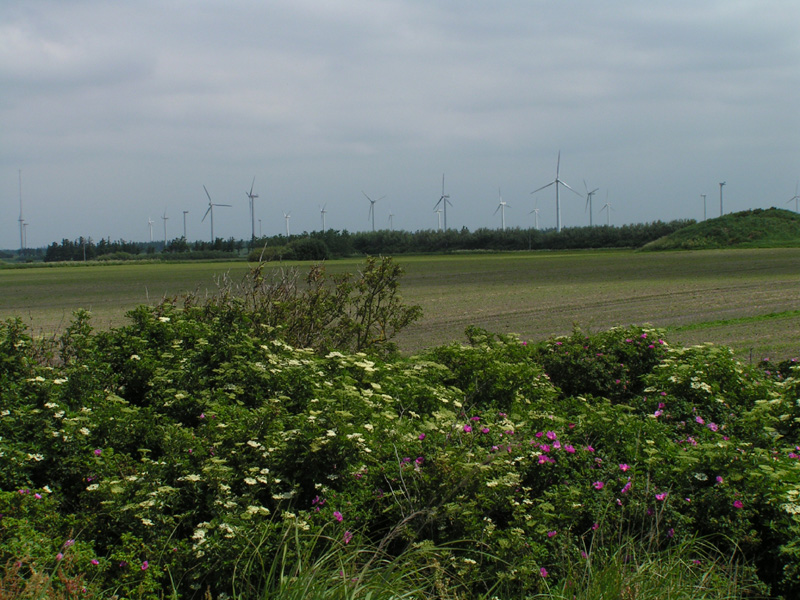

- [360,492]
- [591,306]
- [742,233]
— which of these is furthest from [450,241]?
[360,492]

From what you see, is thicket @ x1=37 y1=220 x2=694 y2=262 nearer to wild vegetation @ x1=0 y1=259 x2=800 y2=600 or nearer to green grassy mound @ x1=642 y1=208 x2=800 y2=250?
green grassy mound @ x1=642 y1=208 x2=800 y2=250

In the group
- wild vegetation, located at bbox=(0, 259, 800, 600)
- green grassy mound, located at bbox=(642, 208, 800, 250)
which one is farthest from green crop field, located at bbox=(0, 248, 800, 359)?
green grassy mound, located at bbox=(642, 208, 800, 250)

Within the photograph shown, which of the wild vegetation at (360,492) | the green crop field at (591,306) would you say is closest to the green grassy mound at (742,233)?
the green crop field at (591,306)

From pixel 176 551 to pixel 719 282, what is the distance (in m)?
39.6

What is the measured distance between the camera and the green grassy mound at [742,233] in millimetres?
113581

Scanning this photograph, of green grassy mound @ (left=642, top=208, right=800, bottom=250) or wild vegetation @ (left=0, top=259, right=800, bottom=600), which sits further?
green grassy mound @ (left=642, top=208, right=800, bottom=250)

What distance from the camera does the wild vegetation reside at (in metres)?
3.96

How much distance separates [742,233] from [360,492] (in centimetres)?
12789

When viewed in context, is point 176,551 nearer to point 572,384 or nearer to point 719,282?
point 572,384

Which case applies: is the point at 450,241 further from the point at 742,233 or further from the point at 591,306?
the point at 591,306

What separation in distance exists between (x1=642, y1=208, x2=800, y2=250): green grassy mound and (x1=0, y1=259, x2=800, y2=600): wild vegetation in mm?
113622

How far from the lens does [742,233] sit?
394 feet

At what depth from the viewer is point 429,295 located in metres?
36.3

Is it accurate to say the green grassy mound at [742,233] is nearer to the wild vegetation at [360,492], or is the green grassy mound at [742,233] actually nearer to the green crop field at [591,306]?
the green crop field at [591,306]
